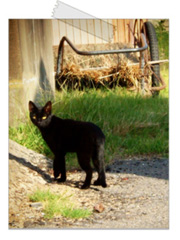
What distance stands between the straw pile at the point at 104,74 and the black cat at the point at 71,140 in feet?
3.15

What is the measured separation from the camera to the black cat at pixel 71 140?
3.65m

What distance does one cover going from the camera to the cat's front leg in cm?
377

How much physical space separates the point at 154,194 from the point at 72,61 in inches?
82.3

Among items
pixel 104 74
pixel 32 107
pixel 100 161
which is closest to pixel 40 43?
pixel 104 74

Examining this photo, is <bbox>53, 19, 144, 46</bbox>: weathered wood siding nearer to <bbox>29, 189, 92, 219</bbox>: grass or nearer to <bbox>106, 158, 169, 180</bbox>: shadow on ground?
<bbox>106, 158, 169, 180</bbox>: shadow on ground

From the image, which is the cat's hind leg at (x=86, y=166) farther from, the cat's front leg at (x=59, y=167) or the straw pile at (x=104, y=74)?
the straw pile at (x=104, y=74)

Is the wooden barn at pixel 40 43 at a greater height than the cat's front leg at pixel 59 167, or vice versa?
the wooden barn at pixel 40 43

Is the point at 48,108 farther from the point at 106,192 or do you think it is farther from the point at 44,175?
the point at 106,192

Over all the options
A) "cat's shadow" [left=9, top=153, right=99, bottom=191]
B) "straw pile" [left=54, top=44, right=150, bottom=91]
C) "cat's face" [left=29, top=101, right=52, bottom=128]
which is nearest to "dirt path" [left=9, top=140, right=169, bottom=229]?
"cat's shadow" [left=9, top=153, right=99, bottom=191]

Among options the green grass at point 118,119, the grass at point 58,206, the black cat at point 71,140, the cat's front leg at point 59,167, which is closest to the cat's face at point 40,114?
the black cat at point 71,140

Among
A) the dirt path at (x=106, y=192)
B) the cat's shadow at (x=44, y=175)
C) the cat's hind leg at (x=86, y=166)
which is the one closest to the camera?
the dirt path at (x=106, y=192)

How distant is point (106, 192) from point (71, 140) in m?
0.55

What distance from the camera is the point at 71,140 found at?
376cm

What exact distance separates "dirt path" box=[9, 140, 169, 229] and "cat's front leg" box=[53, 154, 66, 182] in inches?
3.1
